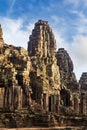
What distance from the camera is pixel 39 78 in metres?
93.3

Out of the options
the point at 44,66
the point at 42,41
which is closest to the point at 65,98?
the point at 44,66

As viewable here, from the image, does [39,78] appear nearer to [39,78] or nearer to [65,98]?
[39,78]

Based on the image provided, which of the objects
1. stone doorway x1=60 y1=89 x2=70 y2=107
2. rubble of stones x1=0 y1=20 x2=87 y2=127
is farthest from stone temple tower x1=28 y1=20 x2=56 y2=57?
stone doorway x1=60 y1=89 x2=70 y2=107

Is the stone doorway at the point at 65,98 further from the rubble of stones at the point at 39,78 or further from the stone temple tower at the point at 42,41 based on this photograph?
the stone temple tower at the point at 42,41

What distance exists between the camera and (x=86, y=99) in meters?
111

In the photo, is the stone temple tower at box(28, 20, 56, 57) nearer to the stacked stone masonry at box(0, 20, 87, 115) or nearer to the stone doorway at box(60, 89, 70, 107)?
the stacked stone masonry at box(0, 20, 87, 115)

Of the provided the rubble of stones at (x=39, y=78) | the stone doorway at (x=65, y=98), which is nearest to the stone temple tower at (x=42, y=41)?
the rubble of stones at (x=39, y=78)

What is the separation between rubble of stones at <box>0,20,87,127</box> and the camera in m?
75.4

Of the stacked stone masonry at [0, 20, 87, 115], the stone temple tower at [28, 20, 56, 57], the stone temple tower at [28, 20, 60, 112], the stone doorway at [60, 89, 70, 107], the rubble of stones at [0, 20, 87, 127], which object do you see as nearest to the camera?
the rubble of stones at [0, 20, 87, 127]

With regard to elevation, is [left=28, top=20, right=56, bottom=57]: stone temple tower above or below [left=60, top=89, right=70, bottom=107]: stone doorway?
above

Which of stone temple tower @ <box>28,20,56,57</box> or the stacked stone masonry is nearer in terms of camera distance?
the stacked stone masonry

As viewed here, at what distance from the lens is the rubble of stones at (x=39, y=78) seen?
75438 millimetres

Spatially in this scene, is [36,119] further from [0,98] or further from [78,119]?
[0,98]

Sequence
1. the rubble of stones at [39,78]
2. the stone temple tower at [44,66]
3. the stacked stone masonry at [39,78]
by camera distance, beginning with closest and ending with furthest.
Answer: the rubble of stones at [39,78], the stacked stone masonry at [39,78], the stone temple tower at [44,66]
